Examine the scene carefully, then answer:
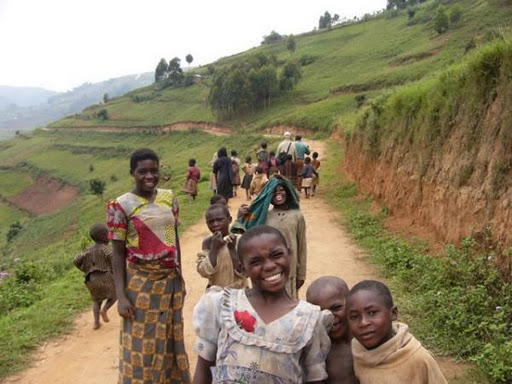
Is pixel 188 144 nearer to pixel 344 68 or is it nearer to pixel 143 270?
pixel 344 68

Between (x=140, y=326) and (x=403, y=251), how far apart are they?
16.7 feet

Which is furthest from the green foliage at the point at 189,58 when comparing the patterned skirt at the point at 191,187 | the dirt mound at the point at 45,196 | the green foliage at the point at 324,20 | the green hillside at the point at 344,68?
the patterned skirt at the point at 191,187

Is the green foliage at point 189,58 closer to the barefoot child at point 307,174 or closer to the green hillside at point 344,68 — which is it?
the green hillside at point 344,68

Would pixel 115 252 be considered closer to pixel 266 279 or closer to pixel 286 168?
pixel 266 279

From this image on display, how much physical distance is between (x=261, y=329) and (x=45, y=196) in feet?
179

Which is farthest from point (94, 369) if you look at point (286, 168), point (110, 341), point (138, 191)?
point (286, 168)

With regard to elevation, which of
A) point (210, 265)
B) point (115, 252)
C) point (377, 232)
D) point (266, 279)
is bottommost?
point (377, 232)

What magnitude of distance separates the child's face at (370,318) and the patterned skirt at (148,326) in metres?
1.51

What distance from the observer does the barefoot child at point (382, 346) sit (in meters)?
1.98

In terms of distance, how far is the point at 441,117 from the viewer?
764 centimetres

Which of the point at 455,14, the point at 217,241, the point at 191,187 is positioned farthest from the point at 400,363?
the point at 455,14

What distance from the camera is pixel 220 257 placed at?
355 cm

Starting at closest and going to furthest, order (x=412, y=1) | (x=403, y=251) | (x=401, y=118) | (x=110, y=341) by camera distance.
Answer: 1. (x=110, y=341)
2. (x=403, y=251)
3. (x=401, y=118)
4. (x=412, y=1)

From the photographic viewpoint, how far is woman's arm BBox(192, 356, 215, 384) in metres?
2.06
